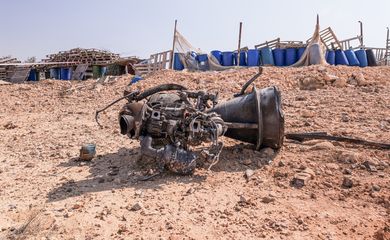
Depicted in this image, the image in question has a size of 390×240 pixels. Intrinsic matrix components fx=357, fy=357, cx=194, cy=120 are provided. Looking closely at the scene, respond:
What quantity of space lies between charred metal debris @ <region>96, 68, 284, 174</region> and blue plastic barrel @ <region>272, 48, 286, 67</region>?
1110cm

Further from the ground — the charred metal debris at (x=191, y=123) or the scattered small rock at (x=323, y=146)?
the charred metal debris at (x=191, y=123)

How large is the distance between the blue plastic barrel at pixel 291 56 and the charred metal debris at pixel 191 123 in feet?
36.1

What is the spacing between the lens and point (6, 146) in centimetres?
652

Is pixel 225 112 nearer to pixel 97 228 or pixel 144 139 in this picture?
pixel 144 139

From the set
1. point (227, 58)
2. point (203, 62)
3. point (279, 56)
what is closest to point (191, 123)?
point (279, 56)

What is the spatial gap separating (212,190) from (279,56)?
12452 millimetres

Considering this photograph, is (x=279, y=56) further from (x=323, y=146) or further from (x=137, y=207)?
(x=137, y=207)

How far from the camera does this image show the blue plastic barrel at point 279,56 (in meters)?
15.2

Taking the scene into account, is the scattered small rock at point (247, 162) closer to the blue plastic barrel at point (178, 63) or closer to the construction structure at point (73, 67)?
the blue plastic barrel at point (178, 63)

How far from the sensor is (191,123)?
13.7ft

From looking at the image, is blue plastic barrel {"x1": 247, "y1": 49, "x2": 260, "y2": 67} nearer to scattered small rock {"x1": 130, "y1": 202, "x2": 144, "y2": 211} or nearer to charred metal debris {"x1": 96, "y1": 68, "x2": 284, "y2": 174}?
charred metal debris {"x1": 96, "y1": 68, "x2": 284, "y2": 174}

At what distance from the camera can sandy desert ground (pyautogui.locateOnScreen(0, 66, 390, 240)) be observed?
309 centimetres

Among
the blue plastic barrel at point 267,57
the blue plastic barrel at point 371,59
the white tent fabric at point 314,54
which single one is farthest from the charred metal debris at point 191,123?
the blue plastic barrel at point 371,59

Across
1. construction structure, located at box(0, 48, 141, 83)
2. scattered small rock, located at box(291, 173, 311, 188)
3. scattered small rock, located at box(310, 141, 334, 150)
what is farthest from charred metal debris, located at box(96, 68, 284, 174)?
construction structure, located at box(0, 48, 141, 83)
